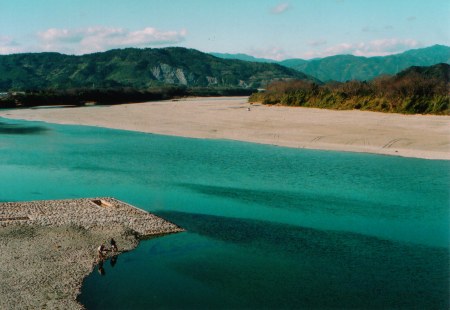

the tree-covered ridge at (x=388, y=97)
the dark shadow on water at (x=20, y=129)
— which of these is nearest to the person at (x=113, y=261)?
the tree-covered ridge at (x=388, y=97)

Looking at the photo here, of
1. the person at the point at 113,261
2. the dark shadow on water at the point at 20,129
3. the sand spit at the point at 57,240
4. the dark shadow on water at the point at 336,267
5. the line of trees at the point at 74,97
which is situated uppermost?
the line of trees at the point at 74,97

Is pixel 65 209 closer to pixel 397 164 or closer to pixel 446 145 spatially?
pixel 397 164

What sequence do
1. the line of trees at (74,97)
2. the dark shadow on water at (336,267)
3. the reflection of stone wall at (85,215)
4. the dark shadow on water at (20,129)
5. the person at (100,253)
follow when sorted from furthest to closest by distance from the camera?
the line of trees at (74,97) < the dark shadow on water at (20,129) < the reflection of stone wall at (85,215) < the person at (100,253) < the dark shadow on water at (336,267)

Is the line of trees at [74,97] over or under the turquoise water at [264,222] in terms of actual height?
over

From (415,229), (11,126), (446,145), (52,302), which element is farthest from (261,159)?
(11,126)

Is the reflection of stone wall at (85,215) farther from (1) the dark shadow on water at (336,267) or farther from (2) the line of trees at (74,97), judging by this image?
(2) the line of trees at (74,97)

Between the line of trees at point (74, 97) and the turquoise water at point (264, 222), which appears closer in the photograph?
→ the turquoise water at point (264, 222)

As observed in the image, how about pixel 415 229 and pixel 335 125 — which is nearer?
pixel 415 229

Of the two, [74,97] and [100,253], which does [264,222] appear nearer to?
[100,253]
